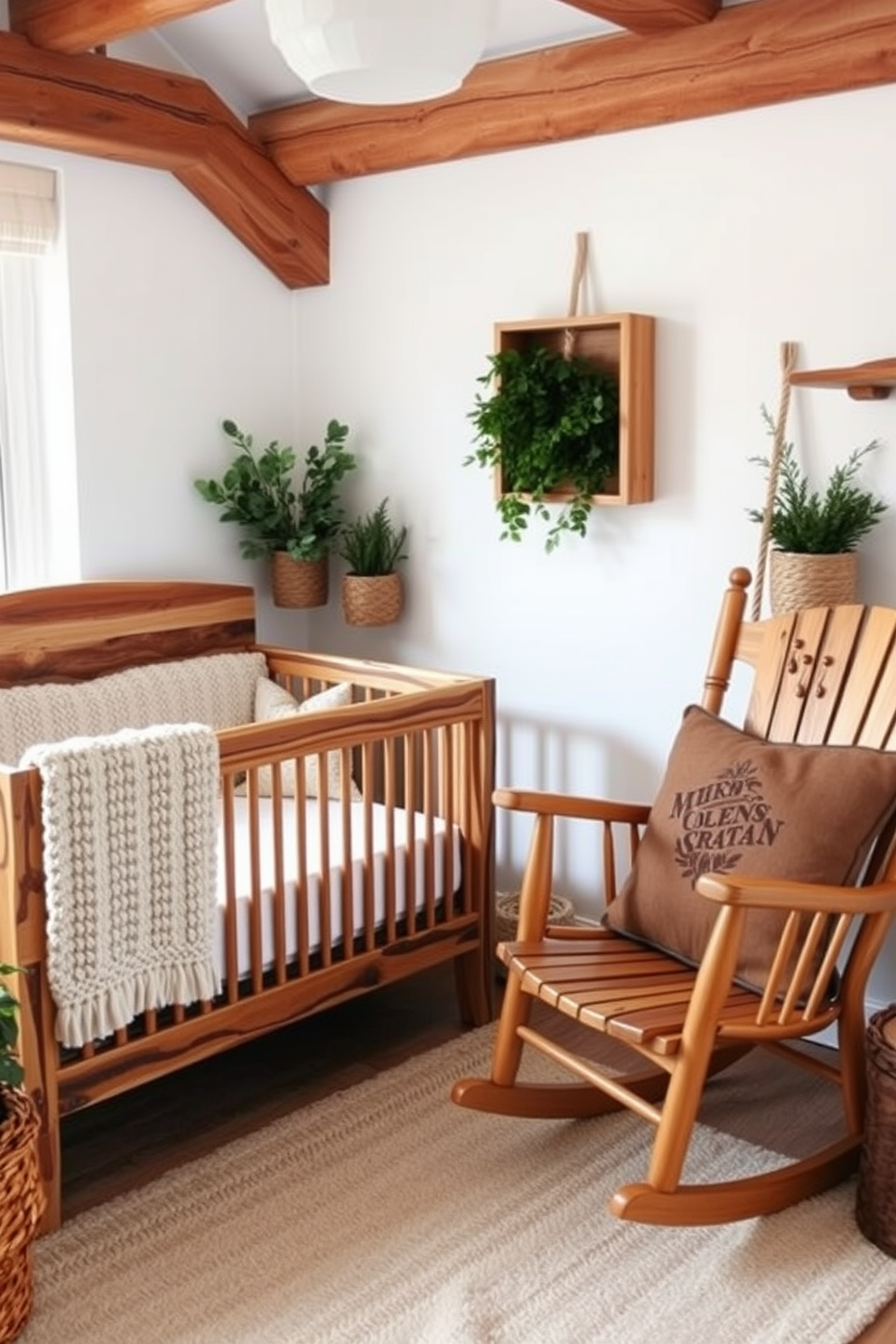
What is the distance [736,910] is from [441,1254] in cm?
72

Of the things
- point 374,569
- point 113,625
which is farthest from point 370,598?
point 113,625

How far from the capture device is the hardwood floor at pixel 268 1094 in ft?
8.41

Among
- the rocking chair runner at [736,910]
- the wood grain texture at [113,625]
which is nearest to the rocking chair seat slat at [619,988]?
the rocking chair runner at [736,910]

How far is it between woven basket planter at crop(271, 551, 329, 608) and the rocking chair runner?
1268 mm

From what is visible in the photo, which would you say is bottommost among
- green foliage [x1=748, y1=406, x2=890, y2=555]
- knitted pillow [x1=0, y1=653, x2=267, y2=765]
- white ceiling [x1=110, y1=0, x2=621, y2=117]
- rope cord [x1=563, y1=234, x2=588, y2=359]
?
knitted pillow [x1=0, y1=653, x2=267, y2=765]

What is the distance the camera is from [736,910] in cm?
215

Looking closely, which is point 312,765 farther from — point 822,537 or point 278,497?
Result: point 822,537

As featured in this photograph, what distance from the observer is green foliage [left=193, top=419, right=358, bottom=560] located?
365 centimetres

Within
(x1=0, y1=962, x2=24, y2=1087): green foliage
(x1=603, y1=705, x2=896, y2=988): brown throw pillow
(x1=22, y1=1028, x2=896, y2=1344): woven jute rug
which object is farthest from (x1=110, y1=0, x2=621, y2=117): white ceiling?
(x1=22, y1=1028, x2=896, y2=1344): woven jute rug

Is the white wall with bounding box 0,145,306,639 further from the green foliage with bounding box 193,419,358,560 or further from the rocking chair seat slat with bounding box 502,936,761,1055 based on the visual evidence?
the rocking chair seat slat with bounding box 502,936,761,1055

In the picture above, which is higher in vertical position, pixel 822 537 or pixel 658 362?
pixel 658 362

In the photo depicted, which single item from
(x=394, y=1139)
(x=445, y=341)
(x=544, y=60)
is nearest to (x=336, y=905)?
(x=394, y=1139)

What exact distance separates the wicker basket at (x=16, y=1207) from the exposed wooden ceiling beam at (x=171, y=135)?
1988 mm

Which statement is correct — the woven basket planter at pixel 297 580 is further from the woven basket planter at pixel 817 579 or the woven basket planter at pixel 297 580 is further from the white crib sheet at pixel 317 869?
the woven basket planter at pixel 817 579
